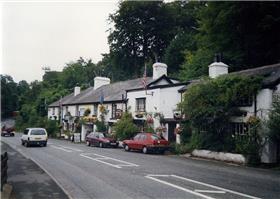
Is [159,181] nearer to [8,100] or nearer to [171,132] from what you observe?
[171,132]

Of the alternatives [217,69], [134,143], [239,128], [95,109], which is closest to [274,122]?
[239,128]

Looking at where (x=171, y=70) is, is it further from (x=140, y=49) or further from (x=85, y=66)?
(x=85, y=66)

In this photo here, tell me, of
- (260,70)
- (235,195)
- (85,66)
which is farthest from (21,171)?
(85,66)

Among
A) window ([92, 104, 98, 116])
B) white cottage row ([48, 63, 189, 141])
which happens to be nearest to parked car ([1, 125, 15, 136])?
white cottage row ([48, 63, 189, 141])

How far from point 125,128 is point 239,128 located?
48.1 ft

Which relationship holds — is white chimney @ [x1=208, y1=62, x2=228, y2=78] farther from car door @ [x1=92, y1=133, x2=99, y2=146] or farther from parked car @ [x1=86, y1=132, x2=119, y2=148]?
car door @ [x1=92, y1=133, x2=99, y2=146]

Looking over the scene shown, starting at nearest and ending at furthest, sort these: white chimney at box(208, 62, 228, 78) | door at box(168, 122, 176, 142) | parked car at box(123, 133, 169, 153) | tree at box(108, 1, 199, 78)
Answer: parked car at box(123, 133, 169, 153), white chimney at box(208, 62, 228, 78), door at box(168, 122, 176, 142), tree at box(108, 1, 199, 78)

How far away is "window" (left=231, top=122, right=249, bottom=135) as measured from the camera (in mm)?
26216

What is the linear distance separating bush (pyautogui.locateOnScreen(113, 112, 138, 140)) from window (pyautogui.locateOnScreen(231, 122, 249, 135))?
44.5ft

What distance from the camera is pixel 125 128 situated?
39.3 metres

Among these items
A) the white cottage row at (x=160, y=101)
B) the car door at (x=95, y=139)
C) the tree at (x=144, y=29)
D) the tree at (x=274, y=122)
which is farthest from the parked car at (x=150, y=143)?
the tree at (x=144, y=29)

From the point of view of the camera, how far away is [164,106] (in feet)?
121

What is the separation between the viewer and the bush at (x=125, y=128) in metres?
39.0

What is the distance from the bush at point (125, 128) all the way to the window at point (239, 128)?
1355 centimetres
